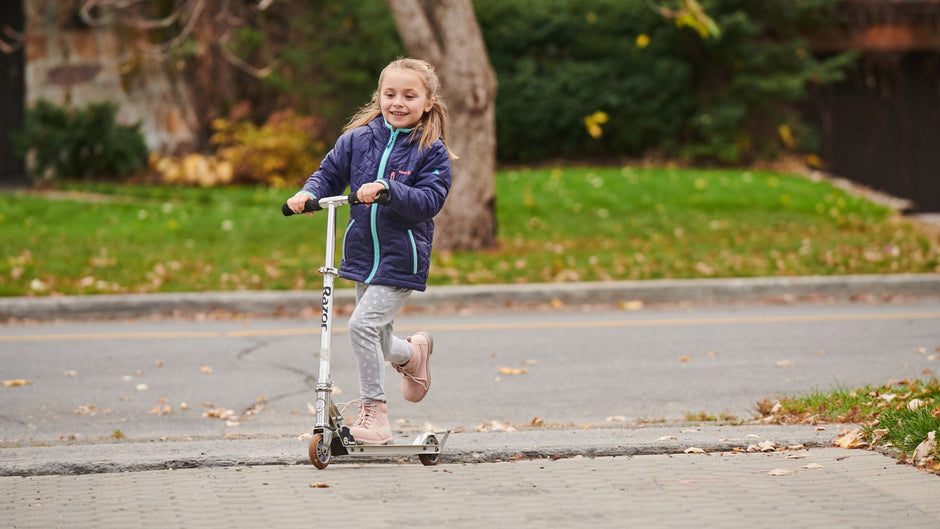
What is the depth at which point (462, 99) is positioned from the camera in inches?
476

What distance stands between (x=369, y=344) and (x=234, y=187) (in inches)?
533

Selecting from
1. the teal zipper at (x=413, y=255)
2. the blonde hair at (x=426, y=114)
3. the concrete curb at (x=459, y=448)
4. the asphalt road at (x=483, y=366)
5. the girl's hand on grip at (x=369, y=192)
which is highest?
the blonde hair at (x=426, y=114)

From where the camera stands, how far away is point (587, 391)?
7.02m

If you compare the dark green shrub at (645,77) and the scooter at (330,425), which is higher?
the dark green shrub at (645,77)

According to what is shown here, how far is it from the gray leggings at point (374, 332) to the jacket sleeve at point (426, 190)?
1.19ft

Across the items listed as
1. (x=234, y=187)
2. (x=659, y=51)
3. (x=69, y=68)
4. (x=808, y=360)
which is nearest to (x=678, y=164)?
(x=659, y=51)

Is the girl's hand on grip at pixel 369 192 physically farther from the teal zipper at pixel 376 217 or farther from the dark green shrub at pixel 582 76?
the dark green shrub at pixel 582 76

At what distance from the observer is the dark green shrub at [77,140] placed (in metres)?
18.1

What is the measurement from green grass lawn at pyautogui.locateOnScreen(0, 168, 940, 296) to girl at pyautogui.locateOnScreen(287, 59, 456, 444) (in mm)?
5942

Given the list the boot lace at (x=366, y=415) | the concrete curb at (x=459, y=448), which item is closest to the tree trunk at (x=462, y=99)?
the concrete curb at (x=459, y=448)

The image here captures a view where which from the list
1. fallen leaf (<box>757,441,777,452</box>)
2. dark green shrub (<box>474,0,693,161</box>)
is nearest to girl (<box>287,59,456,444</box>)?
fallen leaf (<box>757,441,777,452</box>)

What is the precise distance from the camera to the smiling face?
4.86 metres

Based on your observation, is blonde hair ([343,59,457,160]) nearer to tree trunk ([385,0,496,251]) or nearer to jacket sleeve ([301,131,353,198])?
jacket sleeve ([301,131,353,198])

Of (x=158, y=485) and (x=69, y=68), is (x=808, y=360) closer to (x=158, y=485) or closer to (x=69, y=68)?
(x=158, y=485)
